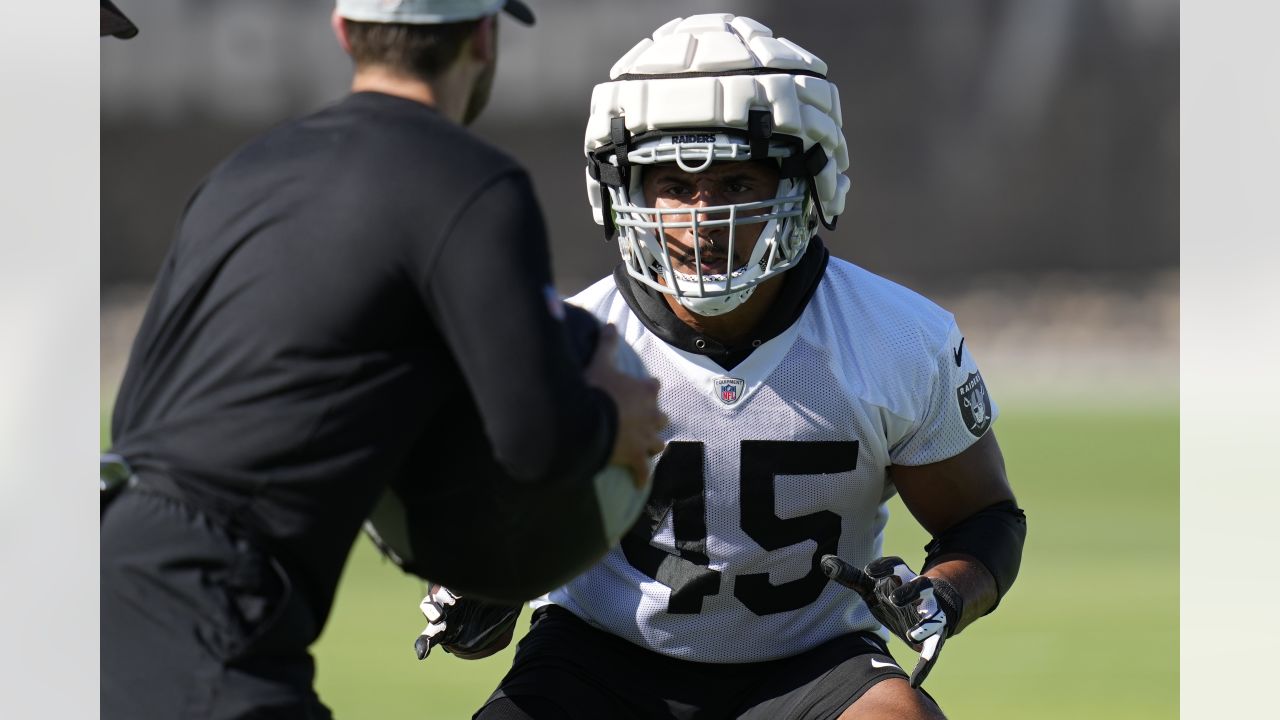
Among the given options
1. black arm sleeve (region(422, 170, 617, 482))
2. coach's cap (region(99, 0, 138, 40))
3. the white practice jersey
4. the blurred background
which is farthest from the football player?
the blurred background

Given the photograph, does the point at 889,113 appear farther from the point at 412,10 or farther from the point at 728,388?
the point at 412,10

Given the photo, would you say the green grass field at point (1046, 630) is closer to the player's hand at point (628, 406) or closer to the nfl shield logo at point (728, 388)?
the nfl shield logo at point (728, 388)

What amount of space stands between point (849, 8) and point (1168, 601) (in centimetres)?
889

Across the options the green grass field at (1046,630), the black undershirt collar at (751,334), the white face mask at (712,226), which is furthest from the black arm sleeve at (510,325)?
the green grass field at (1046,630)

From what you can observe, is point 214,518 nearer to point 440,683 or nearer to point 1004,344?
point 440,683

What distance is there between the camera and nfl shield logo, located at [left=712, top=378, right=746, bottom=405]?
314 cm

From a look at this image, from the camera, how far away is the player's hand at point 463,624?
3039 mm

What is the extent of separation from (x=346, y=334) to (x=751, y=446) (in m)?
1.29

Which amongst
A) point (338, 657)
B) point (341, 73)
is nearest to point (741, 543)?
point (338, 657)

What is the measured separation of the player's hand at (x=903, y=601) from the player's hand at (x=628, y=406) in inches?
25.6

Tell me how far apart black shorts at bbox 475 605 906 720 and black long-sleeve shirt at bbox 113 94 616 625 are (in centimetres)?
100

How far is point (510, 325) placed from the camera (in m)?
1.91
